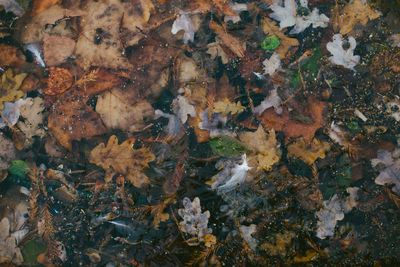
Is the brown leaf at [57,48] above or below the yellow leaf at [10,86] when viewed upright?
above

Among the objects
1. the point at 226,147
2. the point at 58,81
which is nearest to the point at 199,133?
the point at 226,147

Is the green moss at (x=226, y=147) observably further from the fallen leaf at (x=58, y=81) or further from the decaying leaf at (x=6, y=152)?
the decaying leaf at (x=6, y=152)

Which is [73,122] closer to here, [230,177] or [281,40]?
[230,177]

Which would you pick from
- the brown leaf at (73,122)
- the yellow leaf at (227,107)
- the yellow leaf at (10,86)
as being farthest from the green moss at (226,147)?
the yellow leaf at (10,86)

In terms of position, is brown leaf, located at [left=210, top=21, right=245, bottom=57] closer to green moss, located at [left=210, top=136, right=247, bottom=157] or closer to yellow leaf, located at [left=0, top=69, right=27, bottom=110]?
green moss, located at [left=210, top=136, right=247, bottom=157]

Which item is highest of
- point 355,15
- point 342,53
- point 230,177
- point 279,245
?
point 355,15

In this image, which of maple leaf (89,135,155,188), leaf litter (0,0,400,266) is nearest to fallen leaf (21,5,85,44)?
leaf litter (0,0,400,266)
